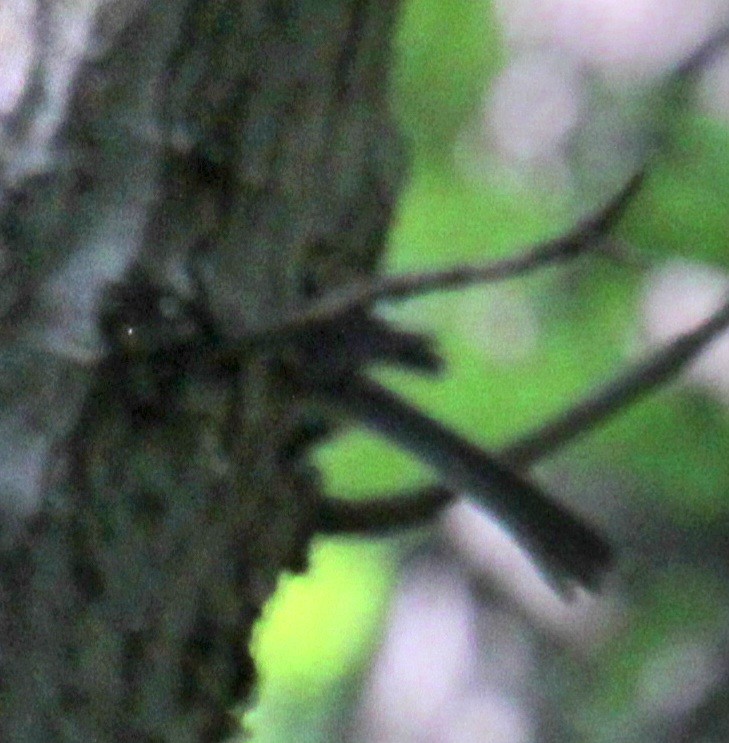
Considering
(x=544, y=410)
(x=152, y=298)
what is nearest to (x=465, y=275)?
(x=152, y=298)

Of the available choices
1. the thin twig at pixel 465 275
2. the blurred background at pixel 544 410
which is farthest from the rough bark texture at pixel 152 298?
the blurred background at pixel 544 410

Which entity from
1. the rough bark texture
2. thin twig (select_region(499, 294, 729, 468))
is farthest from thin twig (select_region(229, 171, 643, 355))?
thin twig (select_region(499, 294, 729, 468))

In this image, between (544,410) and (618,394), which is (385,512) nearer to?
(618,394)

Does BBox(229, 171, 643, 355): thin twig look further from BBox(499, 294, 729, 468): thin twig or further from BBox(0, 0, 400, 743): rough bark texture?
BBox(499, 294, 729, 468): thin twig

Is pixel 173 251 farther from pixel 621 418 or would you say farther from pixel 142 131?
pixel 621 418

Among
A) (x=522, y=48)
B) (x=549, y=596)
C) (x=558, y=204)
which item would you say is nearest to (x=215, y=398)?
(x=558, y=204)
